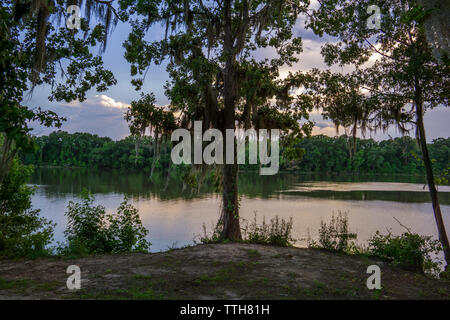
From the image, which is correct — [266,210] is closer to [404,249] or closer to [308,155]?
[404,249]

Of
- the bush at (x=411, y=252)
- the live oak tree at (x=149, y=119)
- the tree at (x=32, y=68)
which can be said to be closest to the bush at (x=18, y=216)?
the tree at (x=32, y=68)

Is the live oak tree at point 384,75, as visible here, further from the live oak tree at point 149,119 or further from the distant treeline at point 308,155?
the distant treeline at point 308,155

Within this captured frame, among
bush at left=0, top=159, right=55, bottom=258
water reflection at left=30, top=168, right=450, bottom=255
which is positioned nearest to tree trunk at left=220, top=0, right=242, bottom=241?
bush at left=0, top=159, right=55, bottom=258

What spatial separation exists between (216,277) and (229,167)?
468 cm

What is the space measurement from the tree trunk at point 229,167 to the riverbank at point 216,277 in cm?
203

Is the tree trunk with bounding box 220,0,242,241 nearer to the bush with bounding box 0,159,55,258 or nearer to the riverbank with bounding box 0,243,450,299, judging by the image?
the riverbank with bounding box 0,243,450,299

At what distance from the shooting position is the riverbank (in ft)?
14.5

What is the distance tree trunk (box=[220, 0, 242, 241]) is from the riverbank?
2.03 metres

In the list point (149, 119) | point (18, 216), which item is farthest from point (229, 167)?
point (18, 216)

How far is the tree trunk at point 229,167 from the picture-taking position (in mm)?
9422

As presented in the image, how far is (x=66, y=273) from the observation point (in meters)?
5.49

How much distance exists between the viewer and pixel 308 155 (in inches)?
3474

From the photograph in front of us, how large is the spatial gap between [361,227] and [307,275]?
18078 mm

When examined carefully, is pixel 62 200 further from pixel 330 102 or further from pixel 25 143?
pixel 25 143
